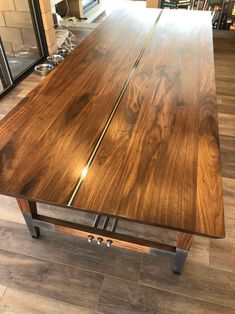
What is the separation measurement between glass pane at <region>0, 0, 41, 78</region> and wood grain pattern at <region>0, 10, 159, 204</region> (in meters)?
1.55

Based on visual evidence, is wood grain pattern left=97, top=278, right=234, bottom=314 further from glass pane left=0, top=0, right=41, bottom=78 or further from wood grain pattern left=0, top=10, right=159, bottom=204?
glass pane left=0, top=0, right=41, bottom=78

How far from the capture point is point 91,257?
1463 mm

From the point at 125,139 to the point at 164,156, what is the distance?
208 millimetres

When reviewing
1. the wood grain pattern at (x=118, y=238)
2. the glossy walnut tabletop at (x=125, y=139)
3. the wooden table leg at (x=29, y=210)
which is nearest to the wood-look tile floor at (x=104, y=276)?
the wooden table leg at (x=29, y=210)

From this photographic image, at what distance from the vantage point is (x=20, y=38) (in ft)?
10.8

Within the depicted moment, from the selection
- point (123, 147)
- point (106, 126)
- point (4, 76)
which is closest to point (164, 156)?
point (123, 147)

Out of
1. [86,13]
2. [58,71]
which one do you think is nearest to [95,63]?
[58,71]

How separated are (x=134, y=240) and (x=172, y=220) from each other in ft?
1.34

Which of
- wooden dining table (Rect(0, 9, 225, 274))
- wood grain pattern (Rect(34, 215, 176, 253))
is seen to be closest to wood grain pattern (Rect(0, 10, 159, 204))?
wooden dining table (Rect(0, 9, 225, 274))

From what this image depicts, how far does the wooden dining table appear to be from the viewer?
947 mm

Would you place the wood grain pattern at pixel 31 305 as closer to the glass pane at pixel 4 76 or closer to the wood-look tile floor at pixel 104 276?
the wood-look tile floor at pixel 104 276

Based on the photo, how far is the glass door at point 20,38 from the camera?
2.97 meters

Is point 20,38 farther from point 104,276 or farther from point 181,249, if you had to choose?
point 181,249

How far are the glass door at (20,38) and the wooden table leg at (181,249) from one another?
A: 98.5 inches
